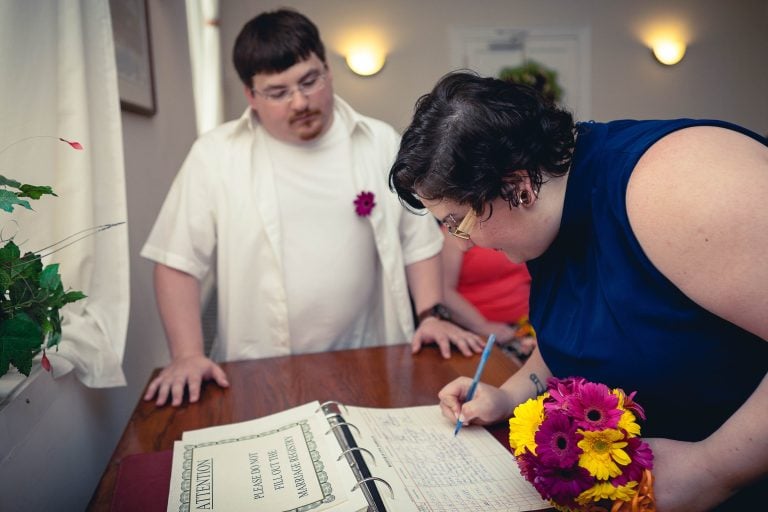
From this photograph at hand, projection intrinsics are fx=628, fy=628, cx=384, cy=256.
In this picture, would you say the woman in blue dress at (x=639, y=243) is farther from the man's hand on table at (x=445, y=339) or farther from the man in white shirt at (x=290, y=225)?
the man in white shirt at (x=290, y=225)

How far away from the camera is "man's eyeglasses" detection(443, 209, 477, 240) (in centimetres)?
107

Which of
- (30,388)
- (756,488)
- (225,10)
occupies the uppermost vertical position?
(225,10)

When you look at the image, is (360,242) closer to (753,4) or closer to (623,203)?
(623,203)

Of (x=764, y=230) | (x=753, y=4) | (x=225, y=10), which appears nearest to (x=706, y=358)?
(x=764, y=230)

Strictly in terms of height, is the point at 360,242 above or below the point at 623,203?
below

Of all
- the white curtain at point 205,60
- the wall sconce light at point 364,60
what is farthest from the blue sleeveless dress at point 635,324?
the wall sconce light at point 364,60

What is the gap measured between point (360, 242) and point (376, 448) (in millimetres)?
Answer: 1057

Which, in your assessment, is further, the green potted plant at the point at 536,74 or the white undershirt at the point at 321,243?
the green potted plant at the point at 536,74

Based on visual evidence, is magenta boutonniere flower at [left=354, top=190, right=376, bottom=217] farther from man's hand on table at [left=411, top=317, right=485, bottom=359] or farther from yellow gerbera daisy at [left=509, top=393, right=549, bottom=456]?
yellow gerbera daisy at [left=509, top=393, right=549, bottom=456]

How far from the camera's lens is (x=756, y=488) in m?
1.00

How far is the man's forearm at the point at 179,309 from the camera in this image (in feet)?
5.81

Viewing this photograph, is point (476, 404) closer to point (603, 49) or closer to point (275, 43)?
point (275, 43)

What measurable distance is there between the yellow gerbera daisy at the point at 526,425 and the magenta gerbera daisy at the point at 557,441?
3 centimetres

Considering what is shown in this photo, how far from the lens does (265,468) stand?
1.02 m
